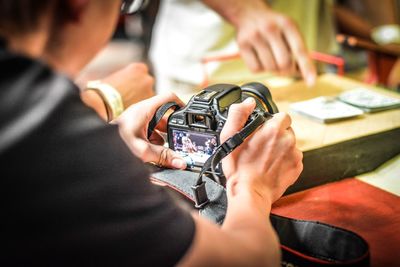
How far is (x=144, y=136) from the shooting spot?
31.8 inches

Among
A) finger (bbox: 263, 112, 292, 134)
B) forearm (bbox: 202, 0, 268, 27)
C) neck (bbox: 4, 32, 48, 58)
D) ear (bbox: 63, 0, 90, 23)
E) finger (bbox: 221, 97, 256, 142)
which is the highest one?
ear (bbox: 63, 0, 90, 23)

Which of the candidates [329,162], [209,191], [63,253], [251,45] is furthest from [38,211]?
[251,45]

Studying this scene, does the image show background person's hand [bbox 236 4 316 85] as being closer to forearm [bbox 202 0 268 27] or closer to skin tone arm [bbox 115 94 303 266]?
forearm [bbox 202 0 268 27]

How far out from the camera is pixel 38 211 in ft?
1.42

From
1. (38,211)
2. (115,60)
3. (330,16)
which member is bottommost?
(115,60)

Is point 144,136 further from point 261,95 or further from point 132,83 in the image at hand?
point 132,83

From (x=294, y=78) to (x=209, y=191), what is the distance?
25.3 inches

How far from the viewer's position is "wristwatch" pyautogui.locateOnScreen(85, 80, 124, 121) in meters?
0.97

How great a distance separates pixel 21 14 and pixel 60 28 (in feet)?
0.16

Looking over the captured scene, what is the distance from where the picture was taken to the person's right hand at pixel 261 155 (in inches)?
26.7

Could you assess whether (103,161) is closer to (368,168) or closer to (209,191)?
(209,191)

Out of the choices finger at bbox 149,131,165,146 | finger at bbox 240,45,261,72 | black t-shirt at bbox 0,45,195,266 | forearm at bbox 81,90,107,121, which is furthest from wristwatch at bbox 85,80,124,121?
black t-shirt at bbox 0,45,195,266

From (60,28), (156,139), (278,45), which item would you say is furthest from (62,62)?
(278,45)

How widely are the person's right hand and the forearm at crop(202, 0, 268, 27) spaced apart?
59 cm
